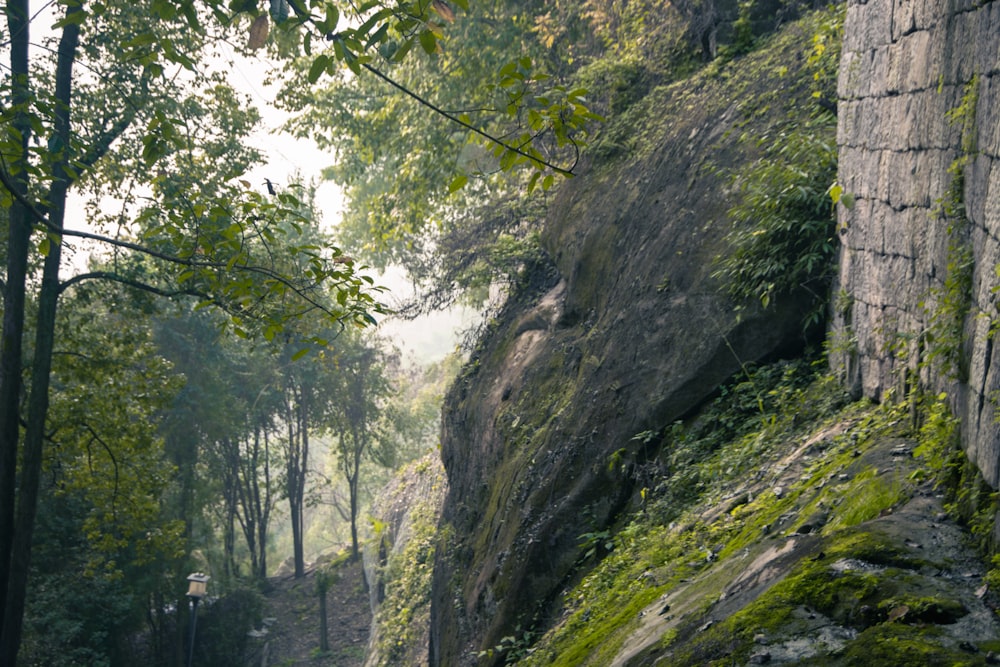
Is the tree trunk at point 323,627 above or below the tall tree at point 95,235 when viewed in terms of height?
below

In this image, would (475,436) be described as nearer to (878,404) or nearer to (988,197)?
(878,404)

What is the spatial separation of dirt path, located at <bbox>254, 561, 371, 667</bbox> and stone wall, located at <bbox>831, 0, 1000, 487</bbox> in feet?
58.9

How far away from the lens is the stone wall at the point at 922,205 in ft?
9.77

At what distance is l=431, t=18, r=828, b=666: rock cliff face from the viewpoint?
6.76 metres

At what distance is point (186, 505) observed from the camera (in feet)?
72.7

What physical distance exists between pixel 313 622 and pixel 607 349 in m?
19.7

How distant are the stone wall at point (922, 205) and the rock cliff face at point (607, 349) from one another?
1.35 metres

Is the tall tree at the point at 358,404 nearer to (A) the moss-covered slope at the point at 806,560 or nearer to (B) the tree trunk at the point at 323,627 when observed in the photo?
(B) the tree trunk at the point at 323,627

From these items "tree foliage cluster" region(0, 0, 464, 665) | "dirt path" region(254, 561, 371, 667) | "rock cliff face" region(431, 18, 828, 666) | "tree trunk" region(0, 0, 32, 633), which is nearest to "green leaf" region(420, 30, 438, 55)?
"tree foliage cluster" region(0, 0, 464, 665)

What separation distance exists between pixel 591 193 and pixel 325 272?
188 inches

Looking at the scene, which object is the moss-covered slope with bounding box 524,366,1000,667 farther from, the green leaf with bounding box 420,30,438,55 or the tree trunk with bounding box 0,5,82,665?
the tree trunk with bounding box 0,5,82,665

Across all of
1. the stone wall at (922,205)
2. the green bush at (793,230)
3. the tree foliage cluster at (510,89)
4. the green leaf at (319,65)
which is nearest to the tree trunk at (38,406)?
the tree foliage cluster at (510,89)

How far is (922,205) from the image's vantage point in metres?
3.90

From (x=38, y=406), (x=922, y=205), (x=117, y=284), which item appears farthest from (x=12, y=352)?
(x=922, y=205)
